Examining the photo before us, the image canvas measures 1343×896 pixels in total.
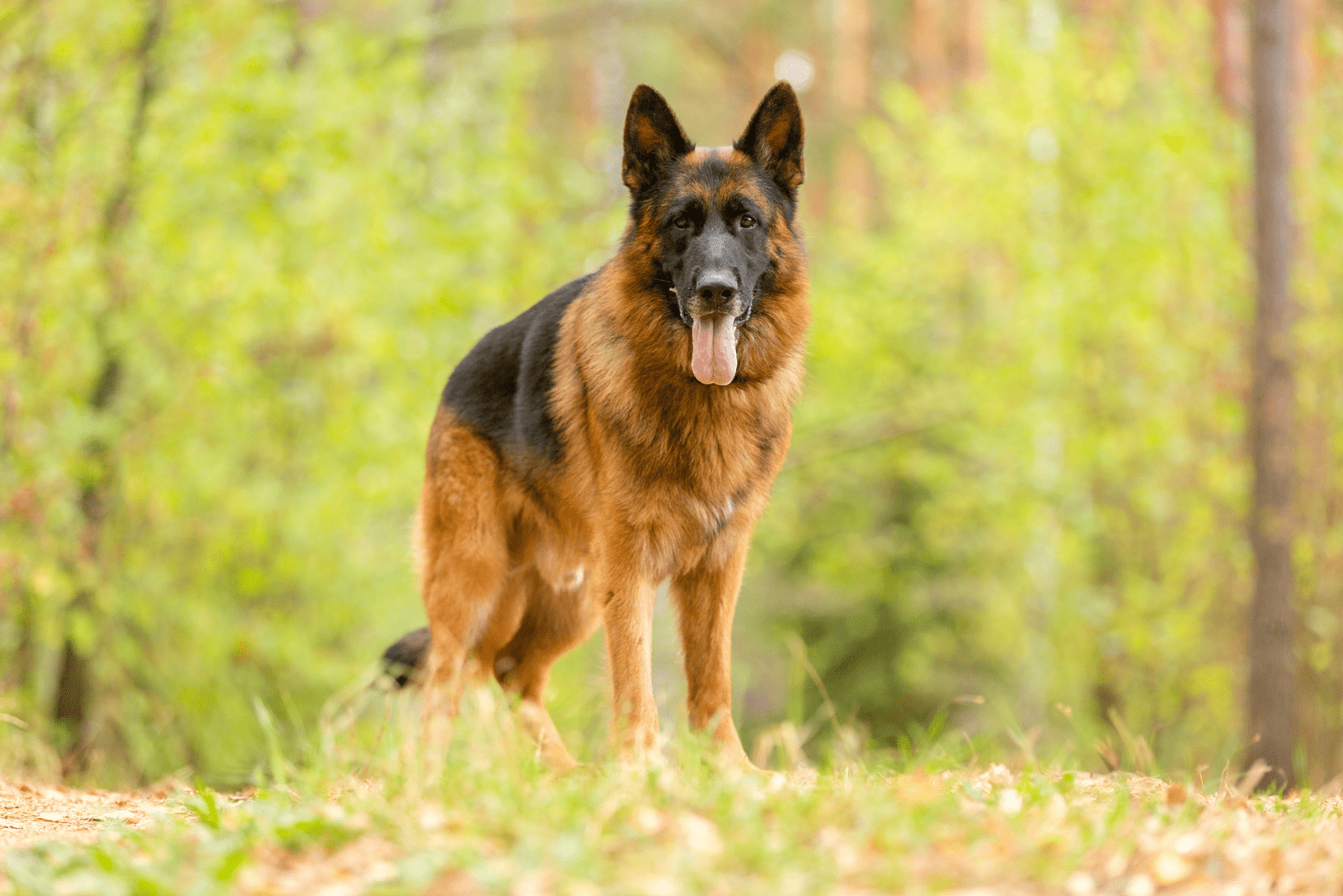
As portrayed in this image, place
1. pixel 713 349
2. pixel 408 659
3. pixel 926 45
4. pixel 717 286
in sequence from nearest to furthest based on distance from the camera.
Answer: pixel 717 286 → pixel 713 349 → pixel 408 659 → pixel 926 45

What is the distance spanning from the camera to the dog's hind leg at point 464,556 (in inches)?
189

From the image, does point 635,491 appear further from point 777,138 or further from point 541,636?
point 777,138

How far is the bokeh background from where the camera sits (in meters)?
7.76

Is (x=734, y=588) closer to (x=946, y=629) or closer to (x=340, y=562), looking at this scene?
(x=340, y=562)

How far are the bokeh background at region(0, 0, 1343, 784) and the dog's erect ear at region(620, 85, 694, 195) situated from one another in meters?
2.08

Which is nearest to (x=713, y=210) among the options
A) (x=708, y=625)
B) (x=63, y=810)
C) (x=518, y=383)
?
(x=518, y=383)

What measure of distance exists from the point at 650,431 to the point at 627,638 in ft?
2.60

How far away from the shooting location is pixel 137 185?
8.12m

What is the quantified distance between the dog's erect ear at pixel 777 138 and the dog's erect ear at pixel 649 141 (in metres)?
0.26

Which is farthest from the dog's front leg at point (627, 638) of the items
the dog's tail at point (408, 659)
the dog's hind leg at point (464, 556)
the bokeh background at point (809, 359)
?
the dog's tail at point (408, 659)

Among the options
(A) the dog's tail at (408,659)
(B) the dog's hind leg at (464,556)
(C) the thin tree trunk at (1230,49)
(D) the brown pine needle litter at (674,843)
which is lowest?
(D) the brown pine needle litter at (674,843)

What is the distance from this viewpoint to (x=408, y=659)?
4969 mm

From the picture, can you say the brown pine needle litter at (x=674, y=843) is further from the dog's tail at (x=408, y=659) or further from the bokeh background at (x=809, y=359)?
the dog's tail at (x=408, y=659)

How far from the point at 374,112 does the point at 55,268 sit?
362 centimetres
